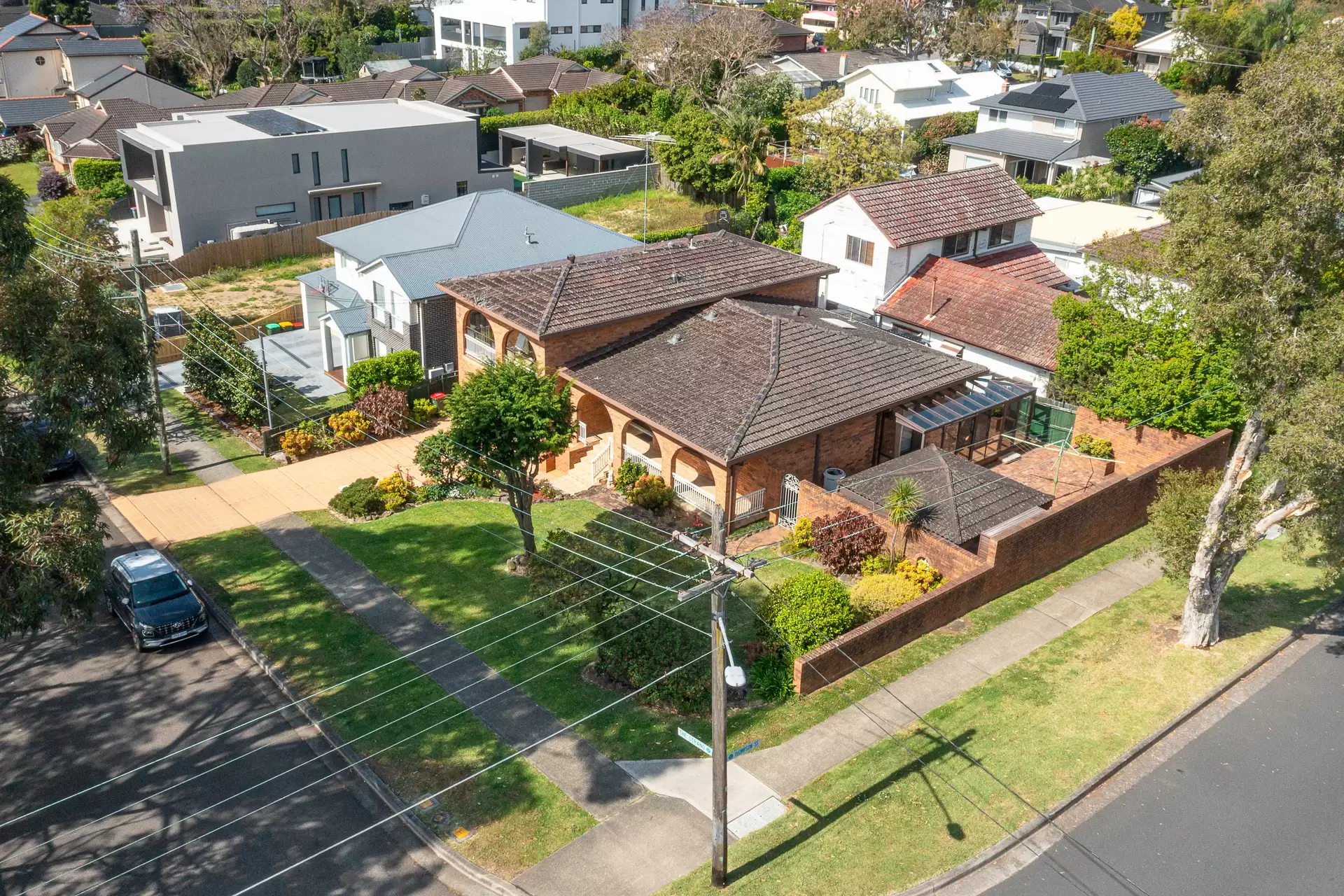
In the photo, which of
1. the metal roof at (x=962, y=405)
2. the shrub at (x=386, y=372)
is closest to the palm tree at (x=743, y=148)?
the shrub at (x=386, y=372)

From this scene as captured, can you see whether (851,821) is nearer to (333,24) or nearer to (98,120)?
(98,120)

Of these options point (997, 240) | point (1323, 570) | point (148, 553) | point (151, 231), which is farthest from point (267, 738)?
point (151, 231)

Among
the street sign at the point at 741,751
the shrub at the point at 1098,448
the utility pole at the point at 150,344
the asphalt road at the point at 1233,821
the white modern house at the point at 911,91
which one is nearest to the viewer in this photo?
the asphalt road at the point at 1233,821

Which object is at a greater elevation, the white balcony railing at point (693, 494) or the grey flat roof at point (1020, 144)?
the grey flat roof at point (1020, 144)

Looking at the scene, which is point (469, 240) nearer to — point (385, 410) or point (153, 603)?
point (385, 410)

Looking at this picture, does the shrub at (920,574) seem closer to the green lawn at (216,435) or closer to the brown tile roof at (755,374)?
the brown tile roof at (755,374)

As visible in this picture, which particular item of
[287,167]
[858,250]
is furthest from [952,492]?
[287,167]

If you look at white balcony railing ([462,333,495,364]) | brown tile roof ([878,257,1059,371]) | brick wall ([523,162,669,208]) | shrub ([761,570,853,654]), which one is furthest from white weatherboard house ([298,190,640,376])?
shrub ([761,570,853,654])
